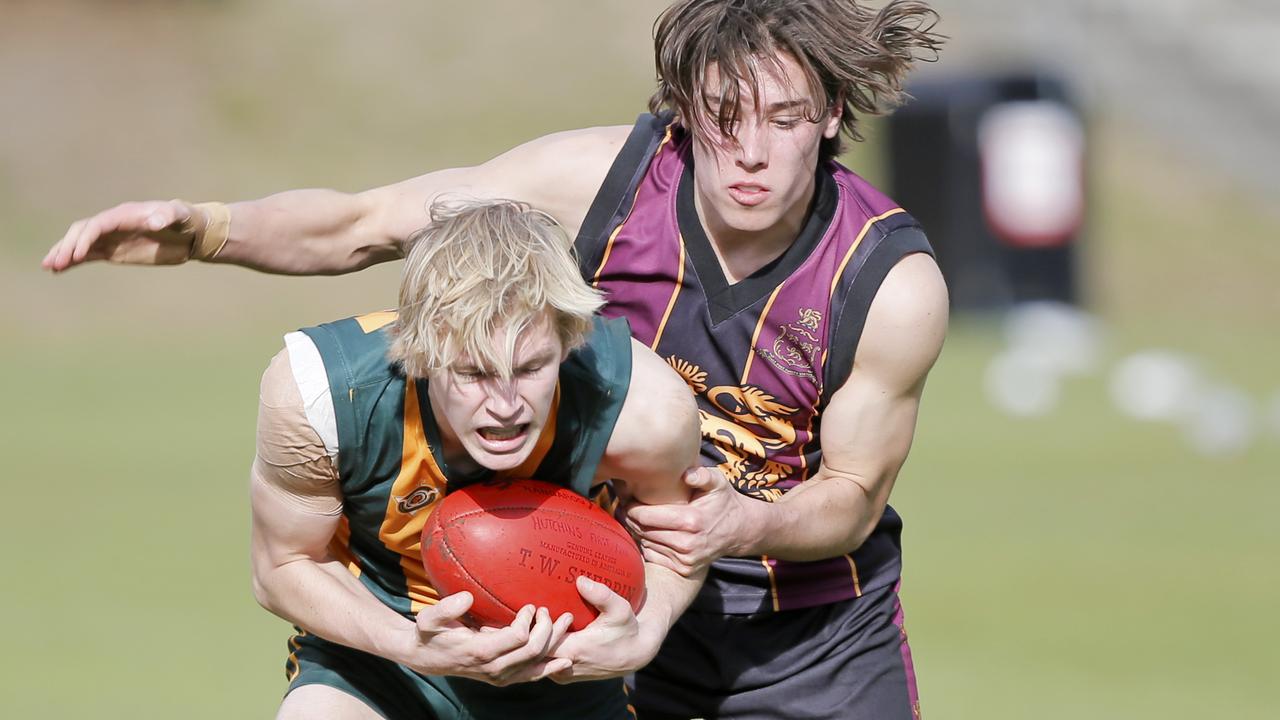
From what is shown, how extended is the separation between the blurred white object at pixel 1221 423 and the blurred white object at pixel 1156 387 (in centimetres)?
13

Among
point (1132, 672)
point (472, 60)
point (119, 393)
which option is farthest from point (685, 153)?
point (472, 60)

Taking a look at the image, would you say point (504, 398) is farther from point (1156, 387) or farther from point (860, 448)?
point (1156, 387)

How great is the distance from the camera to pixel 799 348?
4.10m

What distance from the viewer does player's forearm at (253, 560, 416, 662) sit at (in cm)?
354

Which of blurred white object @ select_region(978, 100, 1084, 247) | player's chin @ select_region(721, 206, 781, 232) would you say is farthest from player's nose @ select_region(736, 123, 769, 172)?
blurred white object @ select_region(978, 100, 1084, 247)

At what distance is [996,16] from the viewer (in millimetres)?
28141

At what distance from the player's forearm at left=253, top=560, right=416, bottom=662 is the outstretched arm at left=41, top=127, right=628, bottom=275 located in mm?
801

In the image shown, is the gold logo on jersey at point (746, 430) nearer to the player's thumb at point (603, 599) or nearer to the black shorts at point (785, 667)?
the black shorts at point (785, 667)

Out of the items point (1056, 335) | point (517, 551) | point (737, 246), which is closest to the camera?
point (517, 551)

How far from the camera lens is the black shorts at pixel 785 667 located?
436cm

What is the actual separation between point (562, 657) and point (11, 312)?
17998 mm

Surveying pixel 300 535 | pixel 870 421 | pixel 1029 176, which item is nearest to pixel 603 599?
pixel 300 535

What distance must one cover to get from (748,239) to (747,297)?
0.15m

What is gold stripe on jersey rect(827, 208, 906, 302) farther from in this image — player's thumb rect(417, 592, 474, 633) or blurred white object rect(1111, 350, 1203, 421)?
blurred white object rect(1111, 350, 1203, 421)
